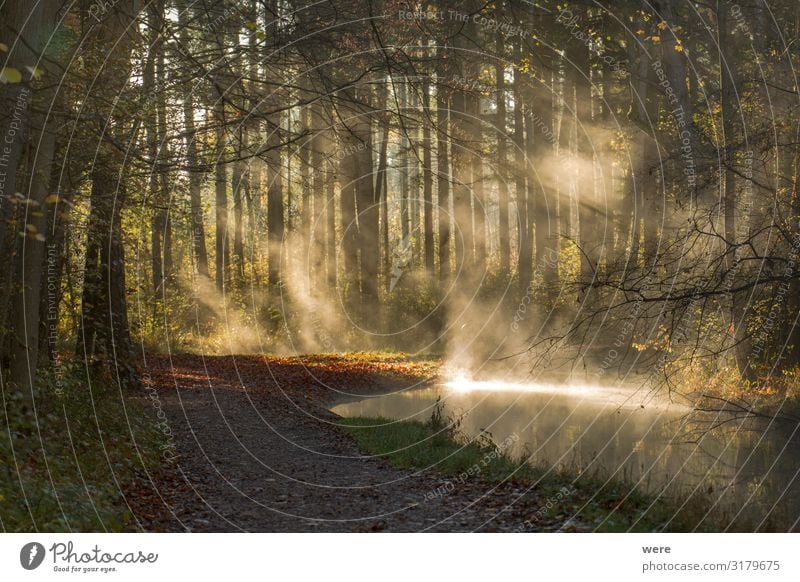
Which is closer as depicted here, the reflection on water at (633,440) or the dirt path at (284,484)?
the dirt path at (284,484)

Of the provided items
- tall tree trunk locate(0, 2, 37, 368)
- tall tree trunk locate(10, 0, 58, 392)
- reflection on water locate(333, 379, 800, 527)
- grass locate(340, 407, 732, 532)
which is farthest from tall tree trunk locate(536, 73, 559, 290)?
tall tree trunk locate(0, 2, 37, 368)

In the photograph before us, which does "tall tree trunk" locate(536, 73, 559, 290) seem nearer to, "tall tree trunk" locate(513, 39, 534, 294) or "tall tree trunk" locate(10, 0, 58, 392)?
"tall tree trunk" locate(513, 39, 534, 294)

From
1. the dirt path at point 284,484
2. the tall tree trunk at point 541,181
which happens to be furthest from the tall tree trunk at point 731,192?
the tall tree trunk at point 541,181

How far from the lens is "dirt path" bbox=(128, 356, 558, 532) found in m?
8.36

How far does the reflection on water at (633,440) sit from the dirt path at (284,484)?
201 cm

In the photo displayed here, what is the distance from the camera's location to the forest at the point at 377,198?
28.1 feet

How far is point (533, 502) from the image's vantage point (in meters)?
8.95

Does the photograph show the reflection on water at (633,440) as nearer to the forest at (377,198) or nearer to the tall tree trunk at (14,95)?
the forest at (377,198)

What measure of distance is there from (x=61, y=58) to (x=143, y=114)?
3.90 ft

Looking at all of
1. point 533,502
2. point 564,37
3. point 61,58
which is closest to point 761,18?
point 564,37

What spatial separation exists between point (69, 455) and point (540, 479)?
529 cm

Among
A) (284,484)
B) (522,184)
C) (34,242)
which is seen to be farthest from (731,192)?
(522,184)

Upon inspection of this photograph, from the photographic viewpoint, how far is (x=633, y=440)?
14203 mm

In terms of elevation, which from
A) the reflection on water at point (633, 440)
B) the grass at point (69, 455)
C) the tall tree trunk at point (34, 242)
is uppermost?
the tall tree trunk at point (34, 242)
